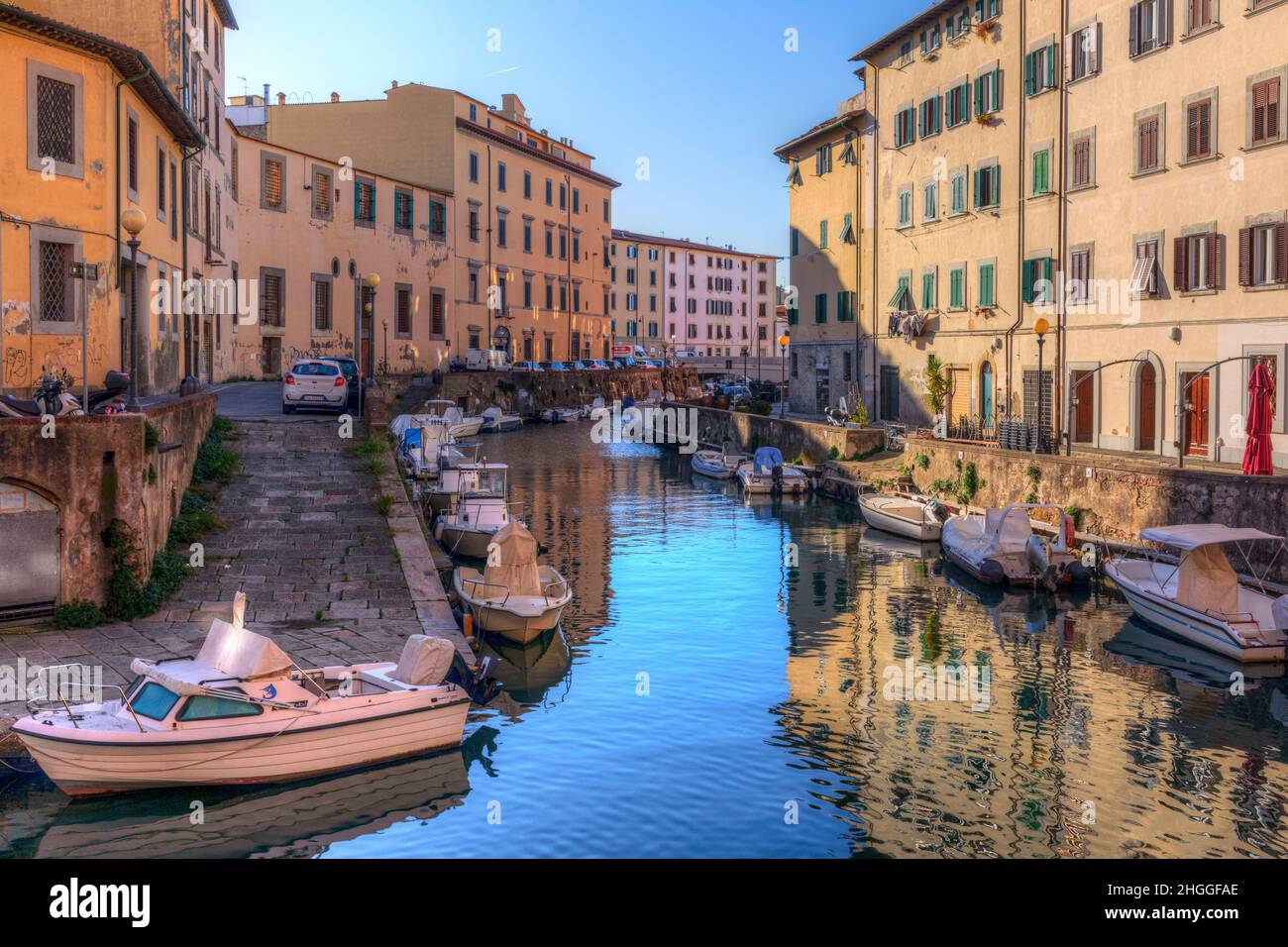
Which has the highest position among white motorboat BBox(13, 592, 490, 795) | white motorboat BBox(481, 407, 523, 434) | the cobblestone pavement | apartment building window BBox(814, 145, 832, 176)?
apartment building window BBox(814, 145, 832, 176)

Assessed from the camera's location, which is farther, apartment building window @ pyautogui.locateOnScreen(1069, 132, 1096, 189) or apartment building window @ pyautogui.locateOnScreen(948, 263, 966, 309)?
apartment building window @ pyautogui.locateOnScreen(948, 263, 966, 309)

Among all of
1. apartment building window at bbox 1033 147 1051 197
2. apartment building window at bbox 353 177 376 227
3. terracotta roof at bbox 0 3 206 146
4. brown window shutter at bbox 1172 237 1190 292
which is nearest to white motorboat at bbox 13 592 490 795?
terracotta roof at bbox 0 3 206 146

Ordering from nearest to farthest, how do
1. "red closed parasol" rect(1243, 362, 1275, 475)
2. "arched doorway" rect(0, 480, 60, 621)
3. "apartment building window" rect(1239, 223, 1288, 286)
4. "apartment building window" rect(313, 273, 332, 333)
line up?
"arched doorway" rect(0, 480, 60, 621) → "red closed parasol" rect(1243, 362, 1275, 475) → "apartment building window" rect(1239, 223, 1288, 286) → "apartment building window" rect(313, 273, 332, 333)

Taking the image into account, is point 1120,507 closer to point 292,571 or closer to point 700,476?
point 292,571

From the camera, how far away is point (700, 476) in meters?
51.2

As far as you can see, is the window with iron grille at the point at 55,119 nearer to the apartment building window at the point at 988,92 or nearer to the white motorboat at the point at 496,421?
the apartment building window at the point at 988,92

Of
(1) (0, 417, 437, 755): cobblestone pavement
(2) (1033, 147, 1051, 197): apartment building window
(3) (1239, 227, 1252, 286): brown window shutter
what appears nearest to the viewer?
(1) (0, 417, 437, 755): cobblestone pavement

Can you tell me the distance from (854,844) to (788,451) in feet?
123

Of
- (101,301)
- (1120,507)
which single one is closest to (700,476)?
(1120,507)

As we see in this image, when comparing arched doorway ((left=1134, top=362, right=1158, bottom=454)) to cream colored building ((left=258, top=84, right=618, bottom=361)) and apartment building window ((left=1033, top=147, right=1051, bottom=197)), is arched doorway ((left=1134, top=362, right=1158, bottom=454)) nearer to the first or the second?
apartment building window ((left=1033, top=147, right=1051, bottom=197))

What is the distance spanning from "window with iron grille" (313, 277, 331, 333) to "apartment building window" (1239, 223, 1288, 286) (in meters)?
38.3

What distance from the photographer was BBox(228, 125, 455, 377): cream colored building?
166 feet

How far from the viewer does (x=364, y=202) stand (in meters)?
58.7

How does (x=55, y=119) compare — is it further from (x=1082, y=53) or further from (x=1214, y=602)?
(x=1082, y=53)
